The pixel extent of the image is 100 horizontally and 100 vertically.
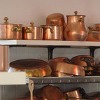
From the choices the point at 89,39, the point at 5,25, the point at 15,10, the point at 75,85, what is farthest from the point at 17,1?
the point at 75,85

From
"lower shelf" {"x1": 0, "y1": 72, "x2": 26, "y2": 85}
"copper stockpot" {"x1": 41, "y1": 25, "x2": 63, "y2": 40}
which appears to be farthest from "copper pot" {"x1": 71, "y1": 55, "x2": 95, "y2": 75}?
"lower shelf" {"x1": 0, "y1": 72, "x2": 26, "y2": 85}

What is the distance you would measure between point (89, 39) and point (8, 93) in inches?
17.4

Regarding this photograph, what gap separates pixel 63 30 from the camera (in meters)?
1.20

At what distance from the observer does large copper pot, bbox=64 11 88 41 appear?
1152mm

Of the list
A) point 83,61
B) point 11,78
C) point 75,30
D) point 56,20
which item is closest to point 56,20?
point 56,20

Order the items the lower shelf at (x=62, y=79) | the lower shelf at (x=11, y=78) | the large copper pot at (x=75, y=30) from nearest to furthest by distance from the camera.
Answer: the lower shelf at (x=11, y=78) → the lower shelf at (x=62, y=79) → the large copper pot at (x=75, y=30)

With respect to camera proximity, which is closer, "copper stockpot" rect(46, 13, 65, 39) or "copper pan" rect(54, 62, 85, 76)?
"copper pan" rect(54, 62, 85, 76)

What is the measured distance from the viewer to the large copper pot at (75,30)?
3.78ft

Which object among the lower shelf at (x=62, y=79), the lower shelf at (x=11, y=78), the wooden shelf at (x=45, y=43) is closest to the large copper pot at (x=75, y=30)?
the wooden shelf at (x=45, y=43)

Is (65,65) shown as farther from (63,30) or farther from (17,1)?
(17,1)

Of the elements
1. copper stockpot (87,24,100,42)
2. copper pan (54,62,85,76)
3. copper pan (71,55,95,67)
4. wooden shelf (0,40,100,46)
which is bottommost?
copper pan (54,62,85,76)

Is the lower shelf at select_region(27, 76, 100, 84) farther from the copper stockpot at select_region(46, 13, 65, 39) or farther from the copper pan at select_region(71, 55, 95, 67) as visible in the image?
the copper stockpot at select_region(46, 13, 65, 39)

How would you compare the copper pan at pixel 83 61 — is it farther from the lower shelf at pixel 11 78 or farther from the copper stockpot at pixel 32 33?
the lower shelf at pixel 11 78

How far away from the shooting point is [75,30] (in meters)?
1.16
